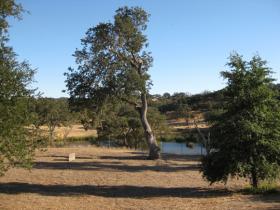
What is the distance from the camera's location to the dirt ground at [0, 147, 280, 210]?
1770cm

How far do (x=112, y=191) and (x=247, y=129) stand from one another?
693cm

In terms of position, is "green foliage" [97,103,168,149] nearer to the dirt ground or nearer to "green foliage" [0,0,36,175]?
the dirt ground

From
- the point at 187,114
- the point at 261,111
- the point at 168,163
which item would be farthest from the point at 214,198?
the point at 187,114

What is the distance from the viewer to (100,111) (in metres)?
37.8

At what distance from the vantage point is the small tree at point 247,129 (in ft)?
64.2

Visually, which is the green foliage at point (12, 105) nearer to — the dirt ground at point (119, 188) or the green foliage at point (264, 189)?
the dirt ground at point (119, 188)

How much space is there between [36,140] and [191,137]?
66.0m

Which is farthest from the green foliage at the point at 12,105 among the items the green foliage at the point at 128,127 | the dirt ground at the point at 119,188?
the green foliage at the point at 128,127

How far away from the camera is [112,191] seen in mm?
21781

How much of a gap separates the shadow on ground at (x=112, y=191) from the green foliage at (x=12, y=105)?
3.97 m

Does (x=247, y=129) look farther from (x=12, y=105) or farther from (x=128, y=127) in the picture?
(x=128, y=127)

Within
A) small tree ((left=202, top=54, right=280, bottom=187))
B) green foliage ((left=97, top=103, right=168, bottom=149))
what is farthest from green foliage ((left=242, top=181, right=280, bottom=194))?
green foliage ((left=97, top=103, right=168, bottom=149))

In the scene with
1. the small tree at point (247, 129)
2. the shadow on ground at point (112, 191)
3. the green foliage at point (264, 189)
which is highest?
the small tree at point (247, 129)

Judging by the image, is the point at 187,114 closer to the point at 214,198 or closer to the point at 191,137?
the point at 191,137
